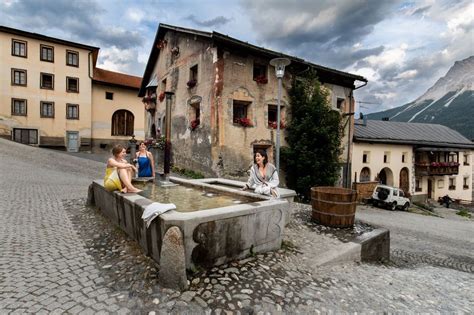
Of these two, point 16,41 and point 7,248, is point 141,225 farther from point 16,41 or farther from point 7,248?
point 16,41

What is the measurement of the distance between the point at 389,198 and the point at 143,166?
1634 cm

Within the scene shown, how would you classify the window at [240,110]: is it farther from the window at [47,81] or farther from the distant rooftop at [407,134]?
the window at [47,81]

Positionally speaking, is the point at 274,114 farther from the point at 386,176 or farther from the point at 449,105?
the point at 449,105

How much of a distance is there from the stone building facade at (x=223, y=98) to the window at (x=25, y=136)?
1636cm

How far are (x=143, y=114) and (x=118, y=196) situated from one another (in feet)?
93.1

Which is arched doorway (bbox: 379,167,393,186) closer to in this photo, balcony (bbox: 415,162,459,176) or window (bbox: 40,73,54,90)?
balcony (bbox: 415,162,459,176)

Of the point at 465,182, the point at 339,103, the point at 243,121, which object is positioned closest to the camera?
the point at 243,121

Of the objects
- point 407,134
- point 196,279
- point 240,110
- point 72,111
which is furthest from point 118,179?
point 407,134

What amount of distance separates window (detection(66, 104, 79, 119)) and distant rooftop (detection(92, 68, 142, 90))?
3.54m

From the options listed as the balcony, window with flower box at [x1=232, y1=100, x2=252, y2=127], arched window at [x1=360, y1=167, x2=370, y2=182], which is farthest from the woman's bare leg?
the balcony

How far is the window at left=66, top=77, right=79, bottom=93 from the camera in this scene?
87.5ft

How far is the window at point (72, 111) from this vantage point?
26.8 meters

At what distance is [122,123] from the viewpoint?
30.5m

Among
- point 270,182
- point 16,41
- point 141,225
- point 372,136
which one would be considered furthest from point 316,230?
point 16,41
